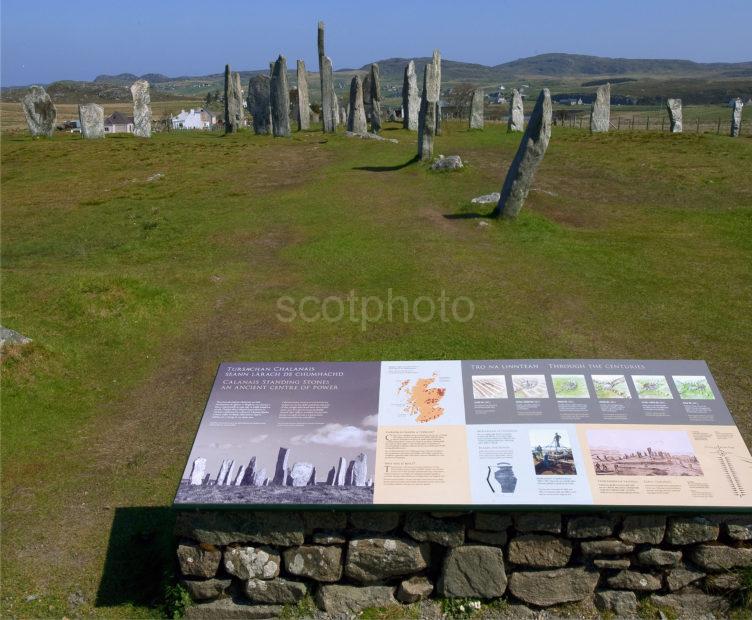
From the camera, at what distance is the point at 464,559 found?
608cm

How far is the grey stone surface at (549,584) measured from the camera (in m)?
6.11

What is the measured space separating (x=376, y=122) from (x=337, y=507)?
3395 centimetres

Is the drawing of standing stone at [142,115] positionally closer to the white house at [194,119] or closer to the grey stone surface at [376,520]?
the white house at [194,119]

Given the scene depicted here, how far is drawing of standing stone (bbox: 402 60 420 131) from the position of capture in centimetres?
3636

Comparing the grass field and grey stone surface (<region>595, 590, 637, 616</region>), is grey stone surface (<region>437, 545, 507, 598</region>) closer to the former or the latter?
grey stone surface (<region>595, 590, 637, 616</region>)

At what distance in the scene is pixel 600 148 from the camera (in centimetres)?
3003

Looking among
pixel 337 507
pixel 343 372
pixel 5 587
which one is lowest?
pixel 5 587

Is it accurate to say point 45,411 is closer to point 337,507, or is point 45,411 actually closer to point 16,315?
point 16,315

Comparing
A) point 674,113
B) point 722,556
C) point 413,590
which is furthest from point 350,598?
point 674,113

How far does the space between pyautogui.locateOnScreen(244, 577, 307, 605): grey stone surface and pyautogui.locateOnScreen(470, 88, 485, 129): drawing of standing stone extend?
33.3 m

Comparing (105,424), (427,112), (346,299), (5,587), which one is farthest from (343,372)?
(427,112)

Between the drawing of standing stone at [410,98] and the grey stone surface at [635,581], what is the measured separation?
32.8 m

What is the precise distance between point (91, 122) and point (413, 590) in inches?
1335

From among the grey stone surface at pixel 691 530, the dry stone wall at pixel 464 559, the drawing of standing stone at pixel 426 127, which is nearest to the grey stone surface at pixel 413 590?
the dry stone wall at pixel 464 559
